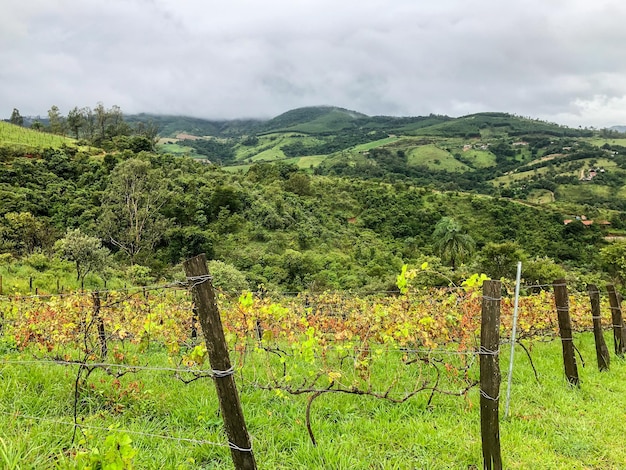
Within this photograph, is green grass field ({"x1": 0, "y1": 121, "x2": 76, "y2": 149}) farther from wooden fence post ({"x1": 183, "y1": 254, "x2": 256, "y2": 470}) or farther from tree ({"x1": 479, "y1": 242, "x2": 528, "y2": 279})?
tree ({"x1": 479, "y1": 242, "x2": 528, "y2": 279})

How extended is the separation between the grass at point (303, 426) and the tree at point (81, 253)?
19.5 meters

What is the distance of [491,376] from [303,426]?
2017 millimetres

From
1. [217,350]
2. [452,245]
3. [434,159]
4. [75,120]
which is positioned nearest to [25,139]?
[75,120]

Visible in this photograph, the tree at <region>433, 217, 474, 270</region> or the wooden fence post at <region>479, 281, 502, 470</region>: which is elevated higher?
the wooden fence post at <region>479, 281, 502, 470</region>

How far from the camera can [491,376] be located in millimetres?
3207

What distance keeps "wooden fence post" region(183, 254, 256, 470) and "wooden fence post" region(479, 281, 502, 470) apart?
6.88 feet

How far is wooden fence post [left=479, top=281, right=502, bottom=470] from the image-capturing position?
10.5 feet

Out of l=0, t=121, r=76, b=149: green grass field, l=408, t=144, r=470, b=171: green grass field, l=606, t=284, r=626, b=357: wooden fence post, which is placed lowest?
l=606, t=284, r=626, b=357: wooden fence post

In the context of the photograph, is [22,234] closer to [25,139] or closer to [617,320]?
[25,139]

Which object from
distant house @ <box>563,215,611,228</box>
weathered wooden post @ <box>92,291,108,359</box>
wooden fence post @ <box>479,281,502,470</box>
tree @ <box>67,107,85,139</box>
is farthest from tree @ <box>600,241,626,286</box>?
tree @ <box>67,107,85,139</box>

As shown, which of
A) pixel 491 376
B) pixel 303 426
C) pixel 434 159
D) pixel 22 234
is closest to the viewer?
pixel 491 376

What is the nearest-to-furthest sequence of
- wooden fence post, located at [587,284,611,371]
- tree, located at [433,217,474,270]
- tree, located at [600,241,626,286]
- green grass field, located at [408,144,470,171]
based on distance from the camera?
1. wooden fence post, located at [587,284,611,371]
2. tree, located at [600,241,626,286]
3. tree, located at [433,217,474,270]
4. green grass field, located at [408,144,470,171]

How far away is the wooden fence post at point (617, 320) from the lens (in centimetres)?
738

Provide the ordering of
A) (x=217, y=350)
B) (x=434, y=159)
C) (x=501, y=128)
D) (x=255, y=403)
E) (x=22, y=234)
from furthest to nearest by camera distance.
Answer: (x=501, y=128) < (x=434, y=159) < (x=22, y=234) < (x=255, y=403) < (x=217, y=350)
